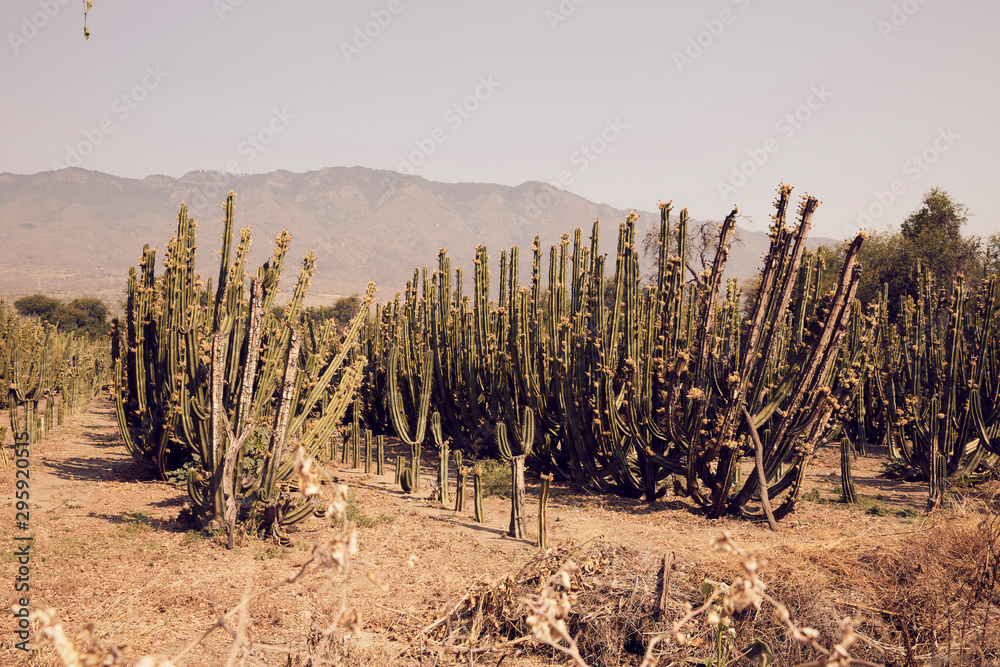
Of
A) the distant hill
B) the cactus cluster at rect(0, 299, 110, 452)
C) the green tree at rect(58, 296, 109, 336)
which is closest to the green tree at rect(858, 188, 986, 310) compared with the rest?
the cactus cluster at rect(0, 299, 110, 452)

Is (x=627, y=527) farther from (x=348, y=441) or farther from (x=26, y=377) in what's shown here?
(x=26, y=377)

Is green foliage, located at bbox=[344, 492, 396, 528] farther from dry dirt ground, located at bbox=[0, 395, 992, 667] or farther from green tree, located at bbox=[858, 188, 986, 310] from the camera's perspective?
green tree, located at bbox=[858, 188, 986, 310]

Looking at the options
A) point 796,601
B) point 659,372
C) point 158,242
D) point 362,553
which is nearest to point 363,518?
point 362,553

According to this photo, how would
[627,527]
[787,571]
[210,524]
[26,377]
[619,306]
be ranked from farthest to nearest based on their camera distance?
[26,377] < [619,306] < [627,527] < [210,524] < [787,571]

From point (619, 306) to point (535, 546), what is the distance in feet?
11.4

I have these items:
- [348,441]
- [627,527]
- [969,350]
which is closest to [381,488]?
[348,441]

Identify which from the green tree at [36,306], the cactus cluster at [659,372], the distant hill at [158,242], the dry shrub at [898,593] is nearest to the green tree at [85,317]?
the green tree at [36,306]

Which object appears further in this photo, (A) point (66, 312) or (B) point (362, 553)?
(A) point (66, 312)

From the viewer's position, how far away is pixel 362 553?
6.27 m

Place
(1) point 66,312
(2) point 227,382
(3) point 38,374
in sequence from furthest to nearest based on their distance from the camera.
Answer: (1) point 66,312 → (3) point 38,374 → (2) point 227,382

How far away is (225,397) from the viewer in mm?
7473

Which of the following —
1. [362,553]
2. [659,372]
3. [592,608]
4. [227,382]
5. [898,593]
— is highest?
[659,372]

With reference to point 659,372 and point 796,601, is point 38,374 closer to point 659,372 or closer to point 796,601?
point 659,372

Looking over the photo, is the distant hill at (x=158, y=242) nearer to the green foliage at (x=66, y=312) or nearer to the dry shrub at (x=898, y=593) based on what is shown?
the green foliage at (x=66, y=312)
